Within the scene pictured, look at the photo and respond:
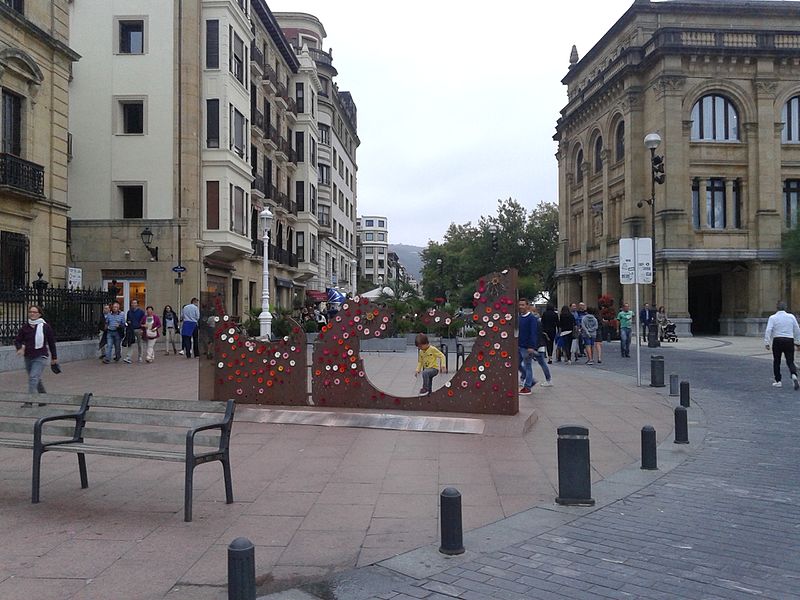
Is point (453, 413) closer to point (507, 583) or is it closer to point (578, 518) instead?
point (578, 518)

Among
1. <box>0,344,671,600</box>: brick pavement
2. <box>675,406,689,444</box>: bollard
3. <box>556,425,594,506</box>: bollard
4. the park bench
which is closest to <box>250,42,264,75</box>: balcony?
<box>0,344,671,600</box>: brick pavement

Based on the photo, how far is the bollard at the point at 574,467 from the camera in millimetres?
6156

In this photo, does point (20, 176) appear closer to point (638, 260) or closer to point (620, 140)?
point (638, 260)

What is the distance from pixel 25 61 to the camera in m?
22.0

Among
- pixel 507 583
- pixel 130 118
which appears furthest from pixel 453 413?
pixel 130 118

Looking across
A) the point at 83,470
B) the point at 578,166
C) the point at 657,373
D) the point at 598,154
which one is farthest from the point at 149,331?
the point at 578,166

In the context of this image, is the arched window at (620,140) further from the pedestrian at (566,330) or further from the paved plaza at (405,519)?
the paved plaza at (405,519)

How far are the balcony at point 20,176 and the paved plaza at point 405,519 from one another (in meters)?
15.0

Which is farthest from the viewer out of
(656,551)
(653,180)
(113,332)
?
(653,180)

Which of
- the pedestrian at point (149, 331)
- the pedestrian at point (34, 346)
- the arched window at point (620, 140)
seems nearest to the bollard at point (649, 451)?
the pedestrian at point (34, 346)

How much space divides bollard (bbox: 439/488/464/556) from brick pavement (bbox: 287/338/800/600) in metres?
0.09

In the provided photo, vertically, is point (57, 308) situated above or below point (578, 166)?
below

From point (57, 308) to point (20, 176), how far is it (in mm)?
4304

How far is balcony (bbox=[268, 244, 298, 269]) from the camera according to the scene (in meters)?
40.8
